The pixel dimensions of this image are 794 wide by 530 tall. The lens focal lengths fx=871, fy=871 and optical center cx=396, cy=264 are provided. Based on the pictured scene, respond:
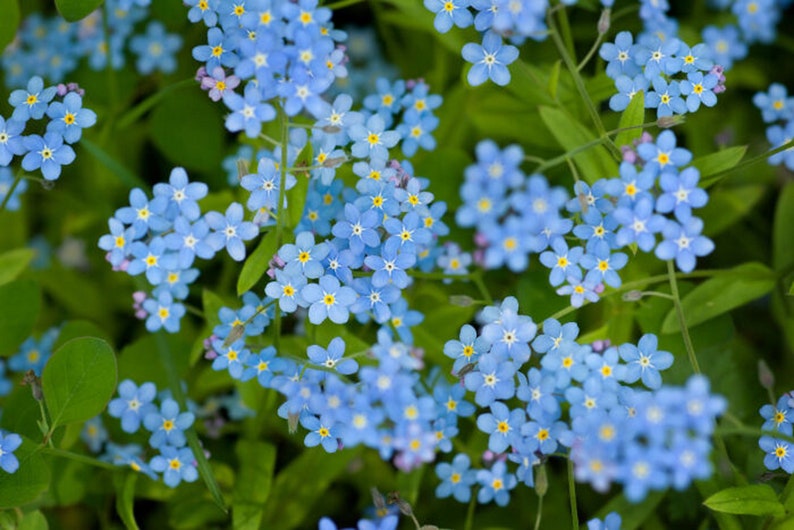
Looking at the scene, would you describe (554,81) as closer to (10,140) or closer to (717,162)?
(717,162)

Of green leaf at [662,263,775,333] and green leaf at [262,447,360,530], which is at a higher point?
green leaf at [662,263,775,333]

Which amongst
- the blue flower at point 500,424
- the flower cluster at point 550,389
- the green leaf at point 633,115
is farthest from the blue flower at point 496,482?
the green leaf at point 633,115

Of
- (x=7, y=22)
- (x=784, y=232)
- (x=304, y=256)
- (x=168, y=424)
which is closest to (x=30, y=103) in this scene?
(x=7, y=22)

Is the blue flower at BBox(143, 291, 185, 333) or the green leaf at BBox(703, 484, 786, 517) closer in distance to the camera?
the green leaf at BBox(703, 484, 786, 517)

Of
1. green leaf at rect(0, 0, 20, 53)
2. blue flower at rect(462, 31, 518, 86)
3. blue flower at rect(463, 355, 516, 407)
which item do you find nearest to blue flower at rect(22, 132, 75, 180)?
green leaf at rect(0, 0, 20, 53)

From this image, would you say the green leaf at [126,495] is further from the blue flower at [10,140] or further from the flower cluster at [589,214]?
the flower cluster at [589,214]

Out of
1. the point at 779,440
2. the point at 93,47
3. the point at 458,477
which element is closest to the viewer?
the point at 779,440

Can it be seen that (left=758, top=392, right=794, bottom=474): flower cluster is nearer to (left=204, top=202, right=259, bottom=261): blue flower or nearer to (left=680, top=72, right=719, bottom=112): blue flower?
(left=680, top=72, right=719, bottom=112): blue flower
